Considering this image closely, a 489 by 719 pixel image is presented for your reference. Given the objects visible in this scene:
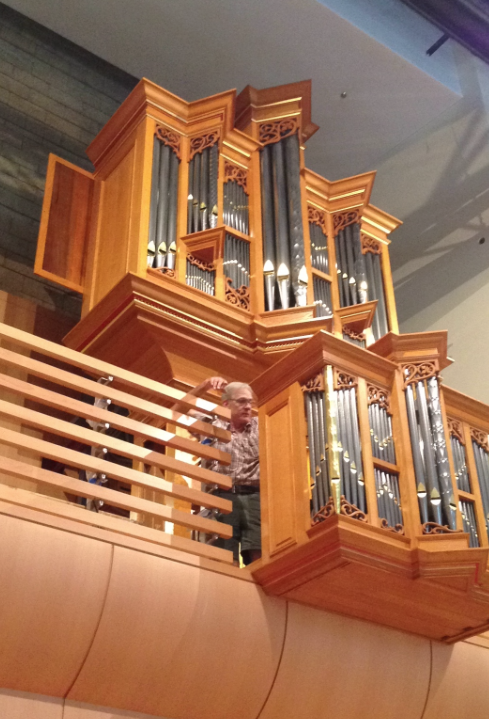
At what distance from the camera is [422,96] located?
31.2 feet

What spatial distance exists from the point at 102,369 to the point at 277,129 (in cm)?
387

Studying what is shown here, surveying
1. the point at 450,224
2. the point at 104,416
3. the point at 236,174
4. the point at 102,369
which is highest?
the point at 450,224

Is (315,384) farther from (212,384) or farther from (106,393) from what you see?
(106,393)

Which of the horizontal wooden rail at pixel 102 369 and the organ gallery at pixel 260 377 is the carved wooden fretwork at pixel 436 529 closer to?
the organ gallery at pixel 260 377

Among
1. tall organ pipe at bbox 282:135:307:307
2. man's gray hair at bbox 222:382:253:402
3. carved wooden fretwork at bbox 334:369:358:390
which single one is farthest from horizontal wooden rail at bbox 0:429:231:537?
tall organ pipe at bbox 282:135:307:307

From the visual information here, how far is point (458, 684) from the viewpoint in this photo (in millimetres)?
5660

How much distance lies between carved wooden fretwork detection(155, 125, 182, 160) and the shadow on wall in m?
3.10

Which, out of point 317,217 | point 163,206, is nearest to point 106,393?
point 163,206

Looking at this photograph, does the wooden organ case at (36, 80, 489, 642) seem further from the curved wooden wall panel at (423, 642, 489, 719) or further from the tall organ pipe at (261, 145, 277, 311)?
the curved wooden wall panel at (423, 642, 489, 719)

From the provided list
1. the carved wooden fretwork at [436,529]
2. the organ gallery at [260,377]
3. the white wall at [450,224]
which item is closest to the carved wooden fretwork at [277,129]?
the organ gallery at [260,377]

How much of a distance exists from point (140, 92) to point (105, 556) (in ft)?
14.2

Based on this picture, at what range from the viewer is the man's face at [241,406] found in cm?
577

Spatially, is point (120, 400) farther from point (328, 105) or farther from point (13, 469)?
point (328, 105)

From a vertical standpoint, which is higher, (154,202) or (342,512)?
(154,202)
